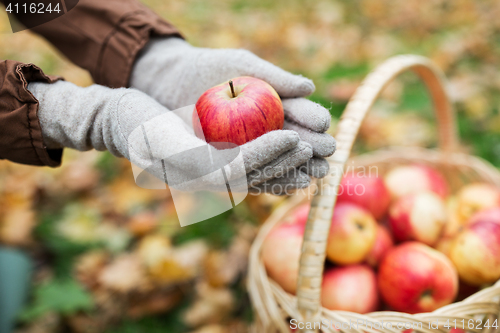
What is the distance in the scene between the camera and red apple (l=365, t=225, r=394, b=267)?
1.03 metres

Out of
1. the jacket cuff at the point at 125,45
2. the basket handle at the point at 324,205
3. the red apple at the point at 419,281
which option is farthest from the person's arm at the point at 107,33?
the red apple at the point at 419,281

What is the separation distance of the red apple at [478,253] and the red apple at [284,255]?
18.2 inches

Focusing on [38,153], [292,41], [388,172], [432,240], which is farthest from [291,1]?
[38,153]

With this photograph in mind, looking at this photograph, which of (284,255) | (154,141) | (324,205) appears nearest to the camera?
(154,141)

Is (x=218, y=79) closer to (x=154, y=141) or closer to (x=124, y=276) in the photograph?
(x=154, y=141)

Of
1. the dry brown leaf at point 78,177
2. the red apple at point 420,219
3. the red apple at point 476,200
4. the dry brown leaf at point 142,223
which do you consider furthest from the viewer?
the dry brown leaf at point 78,177

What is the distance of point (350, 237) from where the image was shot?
0.94 meters

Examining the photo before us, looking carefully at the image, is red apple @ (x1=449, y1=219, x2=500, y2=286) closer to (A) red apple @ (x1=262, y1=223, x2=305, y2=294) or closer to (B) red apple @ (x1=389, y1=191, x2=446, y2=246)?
(B) red apple @ (x1=389, y1=191, x2=446, y2=246)

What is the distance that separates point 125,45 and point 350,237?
85 cm

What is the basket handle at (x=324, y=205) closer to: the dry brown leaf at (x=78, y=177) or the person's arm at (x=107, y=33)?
the person's arm at (x=107, y=33)

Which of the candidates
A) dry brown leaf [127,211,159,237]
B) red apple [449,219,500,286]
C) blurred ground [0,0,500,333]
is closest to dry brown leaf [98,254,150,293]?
blurred ground [0,0,500,333]

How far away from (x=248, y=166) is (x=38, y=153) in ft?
1.61

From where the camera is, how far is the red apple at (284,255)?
0.97 meters

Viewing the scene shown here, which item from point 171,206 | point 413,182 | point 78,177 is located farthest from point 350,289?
point 78,177
